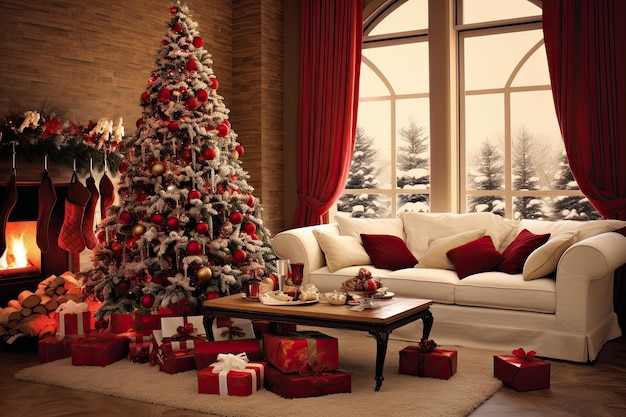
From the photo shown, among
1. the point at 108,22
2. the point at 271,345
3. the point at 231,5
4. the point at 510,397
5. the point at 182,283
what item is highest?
the point at 231,5

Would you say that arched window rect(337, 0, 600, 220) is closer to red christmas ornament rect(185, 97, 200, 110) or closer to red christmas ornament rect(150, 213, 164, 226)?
red christmas ornament rect(185, 97, 200, 110)

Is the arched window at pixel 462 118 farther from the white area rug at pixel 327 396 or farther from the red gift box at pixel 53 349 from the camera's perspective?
the red gift box at pixel 53 349

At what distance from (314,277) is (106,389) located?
189cm

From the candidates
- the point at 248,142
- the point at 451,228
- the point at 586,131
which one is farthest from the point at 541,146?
the point at 248,142

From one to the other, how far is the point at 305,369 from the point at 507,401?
39.3 inches

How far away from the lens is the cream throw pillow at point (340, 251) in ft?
16.6

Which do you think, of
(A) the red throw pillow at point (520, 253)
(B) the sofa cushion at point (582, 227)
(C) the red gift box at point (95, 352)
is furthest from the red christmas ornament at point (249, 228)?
(B) the sofa cushion at point (582, 227)

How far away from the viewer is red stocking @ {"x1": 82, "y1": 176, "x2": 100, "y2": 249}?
495 cm

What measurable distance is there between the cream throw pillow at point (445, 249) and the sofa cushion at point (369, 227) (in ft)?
1.56

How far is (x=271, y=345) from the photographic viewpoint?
11.9 ft

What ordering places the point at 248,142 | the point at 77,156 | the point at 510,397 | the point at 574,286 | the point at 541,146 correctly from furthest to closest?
1. the point at 248,142
2. the point at 541,146
3. the point at 77,156
4. the point at 574,286
5. the point at 510,397

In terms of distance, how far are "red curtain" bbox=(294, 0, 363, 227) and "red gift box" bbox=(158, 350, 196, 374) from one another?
8.91 ft

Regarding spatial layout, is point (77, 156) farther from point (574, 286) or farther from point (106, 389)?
point (574, 286)

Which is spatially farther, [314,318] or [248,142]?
[248,142]
